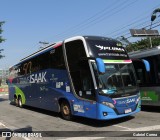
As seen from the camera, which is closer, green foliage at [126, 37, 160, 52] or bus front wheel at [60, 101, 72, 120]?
bus front wheel at [60, 101, 72, 120]

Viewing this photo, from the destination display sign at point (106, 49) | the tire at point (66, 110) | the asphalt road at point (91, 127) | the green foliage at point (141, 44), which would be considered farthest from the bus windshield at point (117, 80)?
the green foliage at point (141, 44)

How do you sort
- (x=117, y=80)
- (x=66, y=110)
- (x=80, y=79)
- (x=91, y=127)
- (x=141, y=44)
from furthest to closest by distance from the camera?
1. (x=141, y=44)
2. (x=66, y=110)
3. (x=80, y=79)
4. (x=117, y=80)
5. (x=91, y=127)

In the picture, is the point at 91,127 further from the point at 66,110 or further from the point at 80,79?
the point at 66,110

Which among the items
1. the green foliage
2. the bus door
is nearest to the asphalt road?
the bus door

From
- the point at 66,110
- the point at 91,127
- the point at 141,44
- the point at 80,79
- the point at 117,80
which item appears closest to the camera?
the point at 91,127

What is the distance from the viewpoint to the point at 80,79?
39.1ft

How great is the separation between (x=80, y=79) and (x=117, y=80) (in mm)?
1403

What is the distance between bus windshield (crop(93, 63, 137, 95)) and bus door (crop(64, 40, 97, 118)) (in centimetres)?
43

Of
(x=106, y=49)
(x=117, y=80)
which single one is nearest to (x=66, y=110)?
(x=117, y=80)

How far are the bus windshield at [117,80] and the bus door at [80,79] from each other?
428 mm

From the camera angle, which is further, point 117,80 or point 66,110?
point 66,110

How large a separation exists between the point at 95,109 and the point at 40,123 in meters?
3.05

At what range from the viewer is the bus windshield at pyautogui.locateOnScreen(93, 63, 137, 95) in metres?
11.2

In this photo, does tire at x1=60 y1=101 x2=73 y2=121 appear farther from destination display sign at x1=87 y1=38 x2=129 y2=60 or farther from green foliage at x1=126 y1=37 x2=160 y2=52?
green foliage at x1=126 y1=37 x2=160 y2=52
